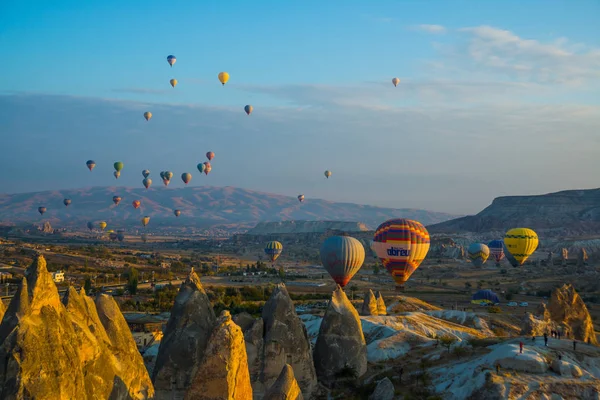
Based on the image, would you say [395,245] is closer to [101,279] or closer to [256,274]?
[101,279]

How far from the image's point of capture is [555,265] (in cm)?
10138

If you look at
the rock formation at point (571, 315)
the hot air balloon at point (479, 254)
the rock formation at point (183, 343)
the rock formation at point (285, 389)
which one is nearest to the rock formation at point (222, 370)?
the rock formation at point (285, 389)

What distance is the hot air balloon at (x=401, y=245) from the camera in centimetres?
4725

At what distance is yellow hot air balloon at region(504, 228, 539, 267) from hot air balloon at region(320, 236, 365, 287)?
40.1 m

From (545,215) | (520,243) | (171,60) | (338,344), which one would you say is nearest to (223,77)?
(171,60)

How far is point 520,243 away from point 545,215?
95.6m

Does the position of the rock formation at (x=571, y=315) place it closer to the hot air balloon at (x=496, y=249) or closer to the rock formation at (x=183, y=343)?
the rock formation at (x=183, y=343)

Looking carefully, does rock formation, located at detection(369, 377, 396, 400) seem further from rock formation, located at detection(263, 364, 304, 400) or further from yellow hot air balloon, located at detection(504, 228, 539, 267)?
yellow hot air balloon, located at detection(504, 228, 539, 267)

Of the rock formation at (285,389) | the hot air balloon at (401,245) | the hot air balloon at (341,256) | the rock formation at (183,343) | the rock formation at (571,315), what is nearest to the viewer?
the rock formation at (285,389)

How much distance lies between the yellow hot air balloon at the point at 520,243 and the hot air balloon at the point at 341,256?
40.1 metres

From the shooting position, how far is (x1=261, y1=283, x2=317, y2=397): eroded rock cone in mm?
22062

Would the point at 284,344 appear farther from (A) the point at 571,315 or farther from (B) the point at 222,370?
(A) the point at 571,315

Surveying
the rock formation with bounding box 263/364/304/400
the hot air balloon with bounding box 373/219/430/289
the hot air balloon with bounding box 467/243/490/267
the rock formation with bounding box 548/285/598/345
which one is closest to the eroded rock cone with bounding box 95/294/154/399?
the rock formation with bounding box 263/364/304/400

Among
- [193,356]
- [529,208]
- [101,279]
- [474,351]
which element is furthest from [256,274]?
[529,208]
